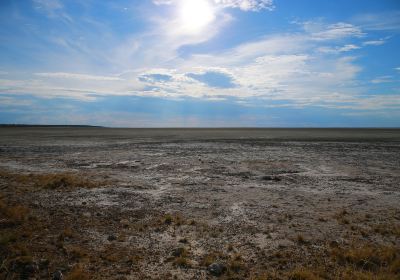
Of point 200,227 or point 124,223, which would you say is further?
point 124,223

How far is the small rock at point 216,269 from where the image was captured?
6.88 metres

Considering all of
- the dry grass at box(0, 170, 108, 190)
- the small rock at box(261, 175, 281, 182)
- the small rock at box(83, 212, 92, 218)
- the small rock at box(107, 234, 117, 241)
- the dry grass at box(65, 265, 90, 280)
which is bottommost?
the dry grass at box(65, 265, 90, 280)

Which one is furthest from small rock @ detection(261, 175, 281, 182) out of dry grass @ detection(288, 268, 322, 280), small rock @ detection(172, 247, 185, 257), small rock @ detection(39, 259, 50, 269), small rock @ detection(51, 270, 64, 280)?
small rock @ detection(51, 270, 64, 280)

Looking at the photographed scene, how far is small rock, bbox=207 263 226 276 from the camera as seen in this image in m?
6.88

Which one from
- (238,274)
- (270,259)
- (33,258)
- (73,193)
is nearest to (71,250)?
(33,258)

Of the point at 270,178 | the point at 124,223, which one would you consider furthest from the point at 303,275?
the point at 270,178

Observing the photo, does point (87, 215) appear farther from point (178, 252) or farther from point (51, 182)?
point (51, 182)

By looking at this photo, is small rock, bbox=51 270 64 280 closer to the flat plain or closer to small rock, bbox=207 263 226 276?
the flat plain

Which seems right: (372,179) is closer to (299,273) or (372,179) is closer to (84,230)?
(299,273)

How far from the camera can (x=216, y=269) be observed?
6930 mm

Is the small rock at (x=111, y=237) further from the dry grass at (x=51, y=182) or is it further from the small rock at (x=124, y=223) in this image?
the dry grass at (x=51, y=182)

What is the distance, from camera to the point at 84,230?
31.1 feet

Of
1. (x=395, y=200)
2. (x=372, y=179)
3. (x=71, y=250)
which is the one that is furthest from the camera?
(x=372, y=179)

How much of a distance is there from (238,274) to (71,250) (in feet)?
13.3
